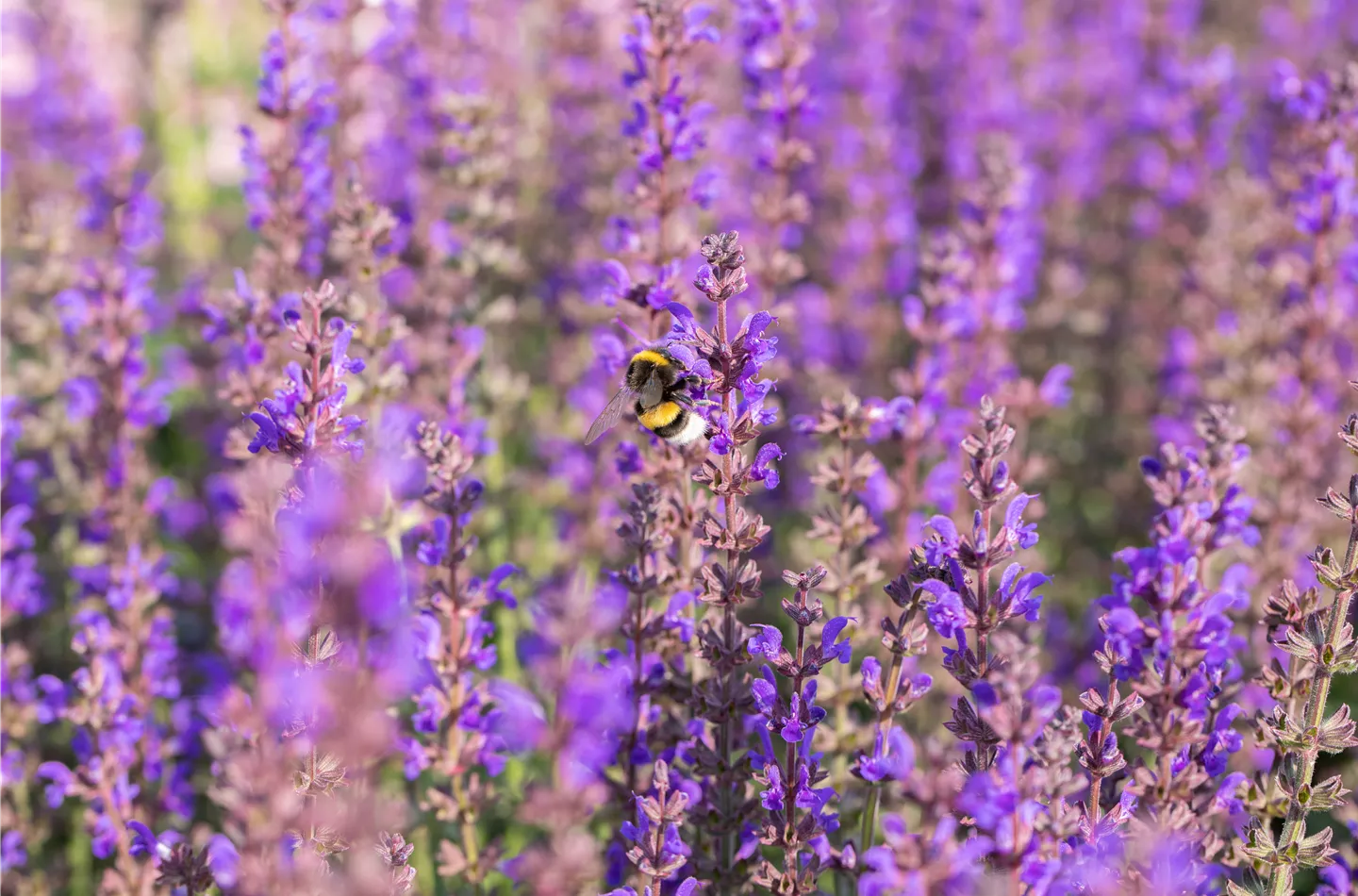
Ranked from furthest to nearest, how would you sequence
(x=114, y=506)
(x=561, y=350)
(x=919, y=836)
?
(x=561, y=350) → (x=114, y=506) → (x=919, y=836)

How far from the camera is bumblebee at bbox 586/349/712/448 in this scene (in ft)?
14.1

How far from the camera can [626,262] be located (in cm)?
594

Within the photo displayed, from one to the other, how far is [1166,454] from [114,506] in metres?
4.64

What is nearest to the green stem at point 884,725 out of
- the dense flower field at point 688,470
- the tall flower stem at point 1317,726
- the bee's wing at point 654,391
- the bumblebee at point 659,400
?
the dense flower field at point 688,470

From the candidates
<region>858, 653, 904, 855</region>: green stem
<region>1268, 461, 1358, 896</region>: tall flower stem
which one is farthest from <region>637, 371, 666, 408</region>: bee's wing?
<region>1268, 461, 1358, 896</region>: tall flower stem

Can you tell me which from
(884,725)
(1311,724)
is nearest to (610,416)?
(884,725)

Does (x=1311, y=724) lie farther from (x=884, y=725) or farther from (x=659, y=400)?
(x=659, y=400)

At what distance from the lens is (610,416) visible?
14.2ft

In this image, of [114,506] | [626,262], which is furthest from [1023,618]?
[114,506]

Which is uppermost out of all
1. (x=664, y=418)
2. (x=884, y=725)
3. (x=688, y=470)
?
(x=664, y=418)

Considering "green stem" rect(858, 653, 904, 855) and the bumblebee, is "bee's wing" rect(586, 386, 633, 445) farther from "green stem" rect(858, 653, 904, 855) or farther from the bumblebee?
"green stem" rect(858, 653, 904, 855)

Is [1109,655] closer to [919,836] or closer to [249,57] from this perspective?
[919,836]

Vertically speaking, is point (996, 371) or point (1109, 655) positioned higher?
point (996, 371)

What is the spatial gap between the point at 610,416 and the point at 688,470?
35cm
